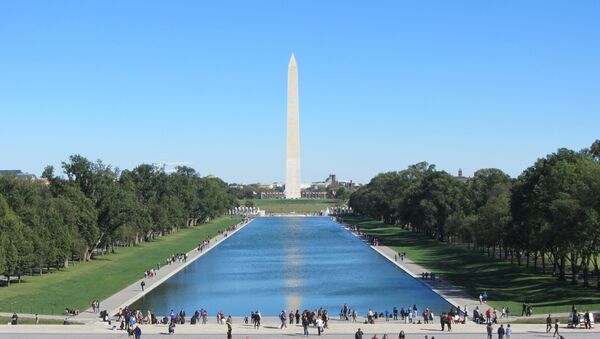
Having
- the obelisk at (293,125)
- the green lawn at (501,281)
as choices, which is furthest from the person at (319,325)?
the obelisk at (293,125)

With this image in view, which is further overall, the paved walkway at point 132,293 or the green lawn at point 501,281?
the green lawn at point 501,281

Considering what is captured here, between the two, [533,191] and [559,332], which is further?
[533,191]

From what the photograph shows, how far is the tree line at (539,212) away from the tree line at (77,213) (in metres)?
33.7

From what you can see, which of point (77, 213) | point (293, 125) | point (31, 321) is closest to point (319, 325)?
point (31, 321)

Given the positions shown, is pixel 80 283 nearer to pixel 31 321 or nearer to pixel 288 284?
pixel 288 284

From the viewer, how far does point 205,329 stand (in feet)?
129

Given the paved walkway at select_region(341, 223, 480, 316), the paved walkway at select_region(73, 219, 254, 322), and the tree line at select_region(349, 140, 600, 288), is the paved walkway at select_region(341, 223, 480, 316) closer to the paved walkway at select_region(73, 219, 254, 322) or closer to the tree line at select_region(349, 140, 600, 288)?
the tree line at select_region(349, 140, 600, 288)

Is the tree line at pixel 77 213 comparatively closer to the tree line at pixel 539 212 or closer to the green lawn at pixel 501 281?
the green lawn at pixel 501 281

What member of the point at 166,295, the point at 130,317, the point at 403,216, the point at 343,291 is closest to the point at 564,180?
the point at 343,291

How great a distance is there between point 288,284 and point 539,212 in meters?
17.7

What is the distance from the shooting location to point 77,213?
7500 centimetres

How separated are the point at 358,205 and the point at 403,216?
74.8 meters

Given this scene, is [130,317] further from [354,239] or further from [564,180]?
[354,239]

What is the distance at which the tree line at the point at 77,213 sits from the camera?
197ft
